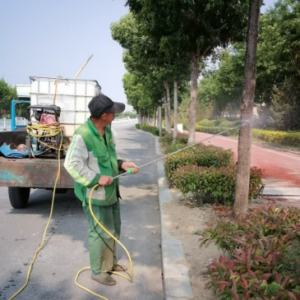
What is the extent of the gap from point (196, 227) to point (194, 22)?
5.45m

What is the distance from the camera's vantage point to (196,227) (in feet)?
15.5

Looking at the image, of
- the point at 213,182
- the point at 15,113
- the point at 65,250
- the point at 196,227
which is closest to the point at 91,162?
the point at 65,250

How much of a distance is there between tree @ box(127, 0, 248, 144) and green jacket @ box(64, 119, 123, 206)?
4.33m

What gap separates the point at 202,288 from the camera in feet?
10.3

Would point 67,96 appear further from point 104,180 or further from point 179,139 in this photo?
point 179,139

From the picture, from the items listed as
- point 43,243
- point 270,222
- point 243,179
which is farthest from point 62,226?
point 270,222

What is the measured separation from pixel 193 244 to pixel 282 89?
19.6m

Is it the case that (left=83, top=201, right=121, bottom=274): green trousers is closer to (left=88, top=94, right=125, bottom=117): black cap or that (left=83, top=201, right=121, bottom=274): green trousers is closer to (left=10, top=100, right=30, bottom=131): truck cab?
(left=88, top=94, right=125, bottom=117): black cap

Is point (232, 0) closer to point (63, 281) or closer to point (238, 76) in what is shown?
point (63, 281)

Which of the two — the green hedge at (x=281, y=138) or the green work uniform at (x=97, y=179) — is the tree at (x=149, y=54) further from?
the green hedge at (x=281, y=138)

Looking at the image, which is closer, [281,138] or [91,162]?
[91,162]

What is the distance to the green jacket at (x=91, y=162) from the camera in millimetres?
3139

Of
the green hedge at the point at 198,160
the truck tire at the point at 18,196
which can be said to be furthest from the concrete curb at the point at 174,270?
the truck tire at the point at 18,196

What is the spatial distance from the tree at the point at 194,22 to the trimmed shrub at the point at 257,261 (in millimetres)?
5143
